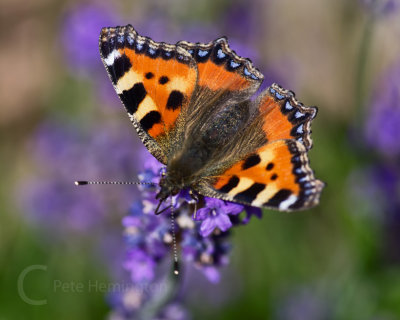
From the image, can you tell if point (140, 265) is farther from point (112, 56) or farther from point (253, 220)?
point (253, 220)

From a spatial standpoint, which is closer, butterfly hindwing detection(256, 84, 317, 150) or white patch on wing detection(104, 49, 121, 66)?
butterfly hindwing detection(256, 84, 317, 150)

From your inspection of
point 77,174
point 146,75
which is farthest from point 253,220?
point 146,75

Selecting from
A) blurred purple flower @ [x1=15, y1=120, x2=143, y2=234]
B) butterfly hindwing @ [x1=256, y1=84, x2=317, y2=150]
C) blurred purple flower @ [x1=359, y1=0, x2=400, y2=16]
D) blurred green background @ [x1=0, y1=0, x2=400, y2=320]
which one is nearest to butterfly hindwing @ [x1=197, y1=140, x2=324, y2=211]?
butterfly hindwing @ [x1=256, y1=84, x2=317, y2=150]

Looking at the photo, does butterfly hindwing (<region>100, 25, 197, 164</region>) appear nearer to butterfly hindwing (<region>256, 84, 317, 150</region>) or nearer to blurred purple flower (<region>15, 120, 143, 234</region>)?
butterfly hindwing (<region>256, 84, 317, 150</region>)

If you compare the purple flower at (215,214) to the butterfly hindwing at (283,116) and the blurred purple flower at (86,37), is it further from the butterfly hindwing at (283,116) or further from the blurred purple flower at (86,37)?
the blurred purple flower at (86,37)

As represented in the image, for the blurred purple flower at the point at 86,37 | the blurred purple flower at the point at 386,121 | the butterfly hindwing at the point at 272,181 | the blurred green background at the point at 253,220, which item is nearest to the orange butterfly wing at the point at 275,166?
the butterfly hindwing at the point at 272,181

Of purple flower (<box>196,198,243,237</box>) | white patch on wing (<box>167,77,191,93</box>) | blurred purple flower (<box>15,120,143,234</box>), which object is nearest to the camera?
purple flower (<box>196,198,243,237</box>)

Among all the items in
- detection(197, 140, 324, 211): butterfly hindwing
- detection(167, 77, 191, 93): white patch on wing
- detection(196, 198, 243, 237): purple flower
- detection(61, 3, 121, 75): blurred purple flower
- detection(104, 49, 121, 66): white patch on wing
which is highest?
detection(61, 3, 121, 75): blurred purple flower
